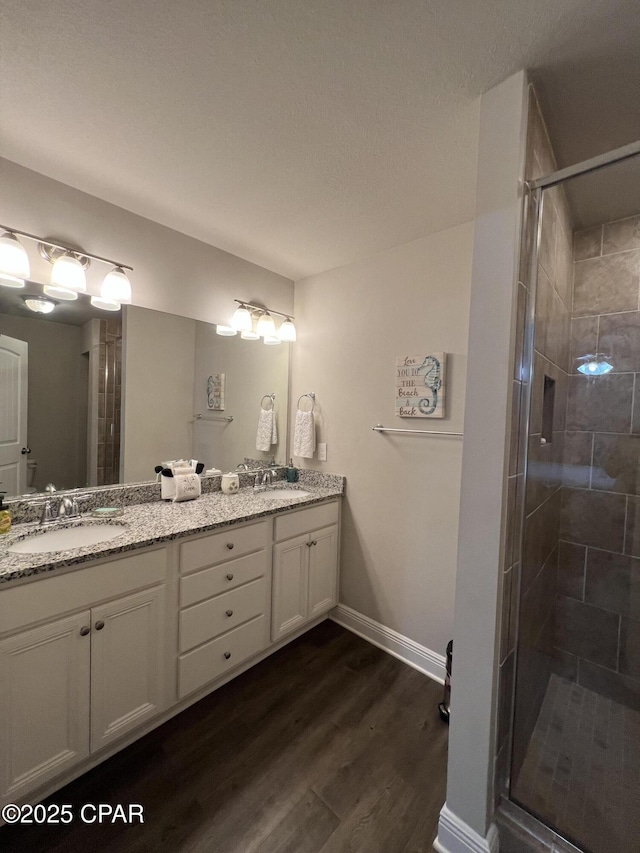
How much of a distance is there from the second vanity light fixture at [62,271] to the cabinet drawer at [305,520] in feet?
4.62

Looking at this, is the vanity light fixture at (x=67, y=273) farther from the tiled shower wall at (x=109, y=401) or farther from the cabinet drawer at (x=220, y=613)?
the cabinet drawer at (x=220, y=613)

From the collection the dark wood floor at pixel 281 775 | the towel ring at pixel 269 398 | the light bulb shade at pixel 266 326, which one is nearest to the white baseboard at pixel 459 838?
the dark wood floor at pixel 281 775

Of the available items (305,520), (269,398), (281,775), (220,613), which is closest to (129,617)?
(220,613)

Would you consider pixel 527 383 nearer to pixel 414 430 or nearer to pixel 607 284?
pixel 414 430

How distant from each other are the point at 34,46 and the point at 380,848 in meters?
2.60

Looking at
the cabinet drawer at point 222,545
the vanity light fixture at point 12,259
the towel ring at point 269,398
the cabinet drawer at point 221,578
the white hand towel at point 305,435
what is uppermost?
the vanity light fixture at point 12,259

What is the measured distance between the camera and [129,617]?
4.37 feet

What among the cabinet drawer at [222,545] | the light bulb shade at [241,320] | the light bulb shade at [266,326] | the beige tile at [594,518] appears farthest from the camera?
the light bulb shade at [266,326]

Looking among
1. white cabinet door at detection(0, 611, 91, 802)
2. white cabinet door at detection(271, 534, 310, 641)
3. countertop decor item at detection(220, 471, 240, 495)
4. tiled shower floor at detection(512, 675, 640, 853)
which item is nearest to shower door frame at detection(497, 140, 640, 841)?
tiled shower floor at detection(512, 675, 640, 853)

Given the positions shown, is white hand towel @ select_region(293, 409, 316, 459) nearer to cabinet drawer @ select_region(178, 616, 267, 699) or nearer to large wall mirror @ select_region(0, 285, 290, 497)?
large wall mirror @ select_region(0, 285, 290, 497)

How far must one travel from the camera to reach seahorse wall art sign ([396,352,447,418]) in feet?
6.08

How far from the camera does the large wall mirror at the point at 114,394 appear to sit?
1543 millimetres

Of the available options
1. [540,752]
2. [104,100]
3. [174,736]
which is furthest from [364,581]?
[104,100]

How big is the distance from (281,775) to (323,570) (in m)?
1.00
